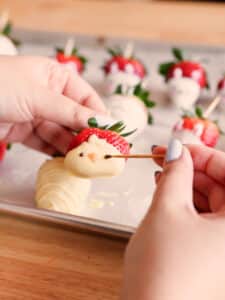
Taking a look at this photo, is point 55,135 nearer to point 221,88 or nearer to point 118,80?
point 118,80

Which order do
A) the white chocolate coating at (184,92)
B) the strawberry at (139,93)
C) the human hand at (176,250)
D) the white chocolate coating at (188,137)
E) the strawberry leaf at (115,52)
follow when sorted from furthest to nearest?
the strawberry leaf at (115,52)
the white chocolate coating at (184,92)
the strawberry at (139,93)
the white chocolate coating at (188,137)
the human hand at (176,250)

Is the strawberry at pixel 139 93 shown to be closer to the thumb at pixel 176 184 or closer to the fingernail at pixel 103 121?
the fingernail at pixel 103 121

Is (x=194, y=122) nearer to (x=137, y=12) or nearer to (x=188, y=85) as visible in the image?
(x=188, y=85)

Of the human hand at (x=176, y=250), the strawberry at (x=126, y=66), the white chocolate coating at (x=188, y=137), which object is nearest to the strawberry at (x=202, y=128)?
the white chocolate coating at (x=188, y=137)

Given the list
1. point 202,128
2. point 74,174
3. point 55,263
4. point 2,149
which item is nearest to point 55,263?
point 55,263

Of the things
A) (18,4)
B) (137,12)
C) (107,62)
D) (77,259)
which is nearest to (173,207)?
(77,259)

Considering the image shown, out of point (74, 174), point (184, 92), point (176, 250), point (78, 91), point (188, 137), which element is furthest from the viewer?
point (184, 92)

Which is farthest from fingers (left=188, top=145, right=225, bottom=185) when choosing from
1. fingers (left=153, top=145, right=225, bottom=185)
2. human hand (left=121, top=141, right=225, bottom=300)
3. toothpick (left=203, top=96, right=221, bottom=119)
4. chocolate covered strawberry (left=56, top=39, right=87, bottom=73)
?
chocolate covered strawberry (left=56, top=39, right=87, bottom=73)
